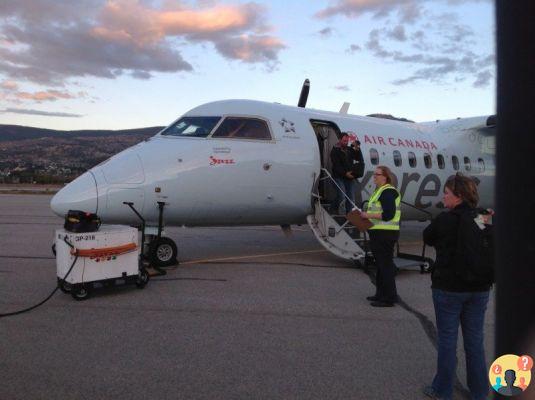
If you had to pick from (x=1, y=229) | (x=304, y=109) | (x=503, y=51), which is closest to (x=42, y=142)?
(x=1, y=229)

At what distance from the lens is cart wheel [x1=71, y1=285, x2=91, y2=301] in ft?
22.0

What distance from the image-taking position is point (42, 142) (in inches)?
4641

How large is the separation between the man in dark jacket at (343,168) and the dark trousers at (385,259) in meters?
3.16

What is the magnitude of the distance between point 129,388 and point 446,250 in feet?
8.87

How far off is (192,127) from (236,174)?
3.96ft

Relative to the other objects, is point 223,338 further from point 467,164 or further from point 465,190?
point 467,164

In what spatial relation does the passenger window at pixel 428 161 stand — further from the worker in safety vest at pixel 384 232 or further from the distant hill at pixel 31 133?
the distant hill at pixel 31 133

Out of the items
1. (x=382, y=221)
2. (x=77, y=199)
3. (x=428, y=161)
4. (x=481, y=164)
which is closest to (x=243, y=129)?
(x=77, y=199)

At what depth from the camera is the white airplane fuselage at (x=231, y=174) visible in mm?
8148

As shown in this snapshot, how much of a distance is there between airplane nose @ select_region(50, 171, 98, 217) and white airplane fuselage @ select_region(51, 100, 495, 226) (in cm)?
2

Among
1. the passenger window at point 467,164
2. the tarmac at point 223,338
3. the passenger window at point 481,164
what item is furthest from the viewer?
the passenger window at point 481,164

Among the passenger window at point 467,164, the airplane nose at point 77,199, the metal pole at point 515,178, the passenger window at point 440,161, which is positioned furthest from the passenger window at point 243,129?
the metal pole at point 515,178

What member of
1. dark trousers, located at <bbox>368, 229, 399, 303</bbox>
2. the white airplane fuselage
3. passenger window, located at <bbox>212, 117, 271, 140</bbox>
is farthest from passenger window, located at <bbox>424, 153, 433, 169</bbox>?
dark trousers, located at <bbox>368, 229, 399, 303</bbox>

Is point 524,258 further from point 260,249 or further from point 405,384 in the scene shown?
point 260,249
